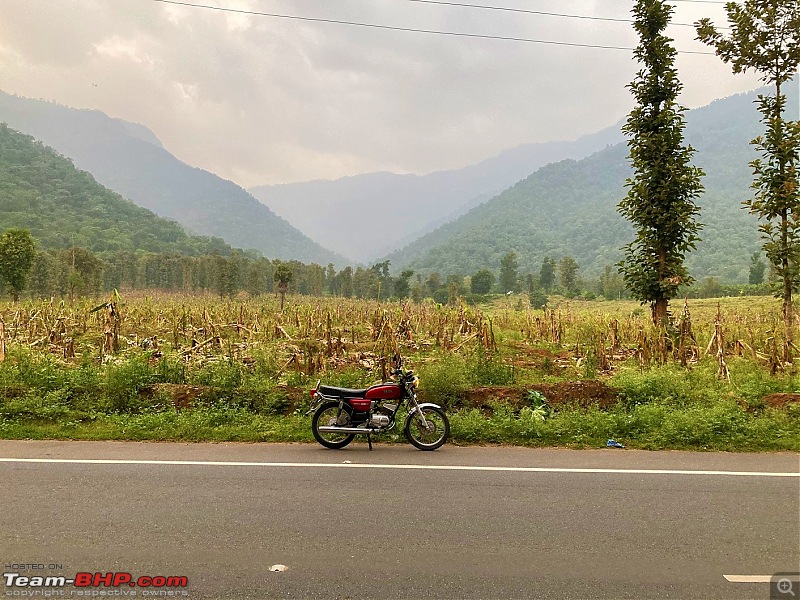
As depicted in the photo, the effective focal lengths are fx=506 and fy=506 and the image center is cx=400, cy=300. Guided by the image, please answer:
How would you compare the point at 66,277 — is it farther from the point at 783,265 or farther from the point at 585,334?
the point at 783,265

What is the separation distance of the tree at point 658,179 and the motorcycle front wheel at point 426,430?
25.0ft

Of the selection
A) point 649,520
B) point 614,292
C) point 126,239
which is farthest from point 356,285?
point 649,520

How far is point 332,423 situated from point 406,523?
2742 mm

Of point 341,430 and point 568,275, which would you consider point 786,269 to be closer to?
point 341,430

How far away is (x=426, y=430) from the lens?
6754 millimetres

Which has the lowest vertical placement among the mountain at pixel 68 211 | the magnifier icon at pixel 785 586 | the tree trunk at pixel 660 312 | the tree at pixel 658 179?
the magnifier icon at pixel 785 586

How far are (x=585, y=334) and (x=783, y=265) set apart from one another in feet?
22.9

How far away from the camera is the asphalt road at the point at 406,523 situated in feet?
11.2

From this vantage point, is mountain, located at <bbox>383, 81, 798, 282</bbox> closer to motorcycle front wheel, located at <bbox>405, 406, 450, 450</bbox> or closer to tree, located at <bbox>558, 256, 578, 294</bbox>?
tree, located at <bbox>558, 256, 578, 294</bbox>

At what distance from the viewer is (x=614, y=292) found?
2628 inches

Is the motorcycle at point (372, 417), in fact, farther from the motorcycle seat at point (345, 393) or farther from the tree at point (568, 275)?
the tree at point (568, 275)

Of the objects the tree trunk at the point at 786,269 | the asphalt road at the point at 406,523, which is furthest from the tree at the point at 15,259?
the tree trunk at the point at 786,269

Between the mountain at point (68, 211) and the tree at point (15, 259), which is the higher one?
the mountain at point (68, 211)

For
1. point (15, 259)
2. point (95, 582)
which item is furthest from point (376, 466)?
point (15, 259)
